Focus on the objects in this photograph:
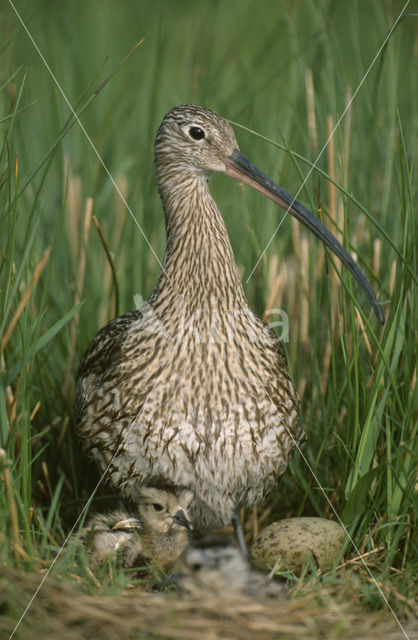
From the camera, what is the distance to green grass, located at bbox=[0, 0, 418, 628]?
3664 millimetres

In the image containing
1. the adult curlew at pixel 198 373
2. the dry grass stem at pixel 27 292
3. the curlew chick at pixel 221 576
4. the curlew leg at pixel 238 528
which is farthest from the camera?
the curlew leg at pixel 238 528

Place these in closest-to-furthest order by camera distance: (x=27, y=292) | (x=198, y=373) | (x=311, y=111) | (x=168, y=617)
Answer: (x=168, y=617) < (x=27, y=292) < (x=198, y=373) < (x=311, y=111)

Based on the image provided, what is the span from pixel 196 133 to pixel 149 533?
173cm

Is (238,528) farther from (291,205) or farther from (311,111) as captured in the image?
(311,111)

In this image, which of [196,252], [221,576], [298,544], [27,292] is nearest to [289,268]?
[196,252]

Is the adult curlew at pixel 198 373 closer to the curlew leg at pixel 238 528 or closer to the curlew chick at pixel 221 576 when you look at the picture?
the curlew leg at pixel 238 528

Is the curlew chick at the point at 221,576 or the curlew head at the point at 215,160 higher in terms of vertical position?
the curlew head at the point at 215,160

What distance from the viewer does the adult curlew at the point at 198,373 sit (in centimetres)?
380

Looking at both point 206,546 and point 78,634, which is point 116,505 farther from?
point 78,634

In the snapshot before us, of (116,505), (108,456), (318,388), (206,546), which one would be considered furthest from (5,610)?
(318,388)

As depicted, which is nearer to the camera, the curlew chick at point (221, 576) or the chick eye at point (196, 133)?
the curlew chick at point (221, 576)

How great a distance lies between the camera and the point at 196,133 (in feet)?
13.0

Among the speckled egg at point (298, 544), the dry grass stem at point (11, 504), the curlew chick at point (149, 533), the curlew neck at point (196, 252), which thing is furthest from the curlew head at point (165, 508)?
the curlew neck at point (196, 252)

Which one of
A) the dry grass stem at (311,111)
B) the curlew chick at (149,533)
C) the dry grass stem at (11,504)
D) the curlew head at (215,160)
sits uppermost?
the dry grass stem at (311,111)
